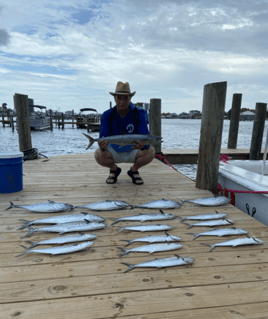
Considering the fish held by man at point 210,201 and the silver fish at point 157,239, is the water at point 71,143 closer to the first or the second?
the fish held by man at point 210,201

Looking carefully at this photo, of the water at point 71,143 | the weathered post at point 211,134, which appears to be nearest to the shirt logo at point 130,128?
the weathered post at point 211,134

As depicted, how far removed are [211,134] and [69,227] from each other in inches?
113

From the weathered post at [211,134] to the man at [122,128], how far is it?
111 centimetres

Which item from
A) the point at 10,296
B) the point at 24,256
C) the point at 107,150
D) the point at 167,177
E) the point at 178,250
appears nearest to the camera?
the point at 10,296

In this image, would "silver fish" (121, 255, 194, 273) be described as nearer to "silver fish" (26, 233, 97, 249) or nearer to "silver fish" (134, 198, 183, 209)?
"silver fish" (26, 233, 97, 249)

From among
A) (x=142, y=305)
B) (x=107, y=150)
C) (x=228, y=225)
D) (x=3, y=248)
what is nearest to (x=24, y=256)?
(x=3, y=248)

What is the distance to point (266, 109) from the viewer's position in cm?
968

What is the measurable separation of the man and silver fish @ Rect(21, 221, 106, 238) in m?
1.88

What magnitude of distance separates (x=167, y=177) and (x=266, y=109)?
659cm

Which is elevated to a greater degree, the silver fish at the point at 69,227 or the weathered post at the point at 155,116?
the weathered post at the point at 155,116

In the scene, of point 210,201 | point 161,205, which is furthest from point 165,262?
point 210,201

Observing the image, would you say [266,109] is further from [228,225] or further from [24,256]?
[24,256]

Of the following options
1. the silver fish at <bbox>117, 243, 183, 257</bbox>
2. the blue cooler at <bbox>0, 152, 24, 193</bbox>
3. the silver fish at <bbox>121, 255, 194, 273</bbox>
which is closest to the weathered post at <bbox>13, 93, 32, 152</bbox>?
the blue cooler at <bbox>0, 152, 24, 193</bbox>

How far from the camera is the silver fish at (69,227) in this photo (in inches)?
113
